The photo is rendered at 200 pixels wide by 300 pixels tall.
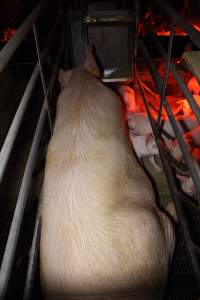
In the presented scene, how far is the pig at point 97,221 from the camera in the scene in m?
1.27

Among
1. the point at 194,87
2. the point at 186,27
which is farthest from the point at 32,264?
the point at 194,87

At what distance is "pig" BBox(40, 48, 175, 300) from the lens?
1274mm

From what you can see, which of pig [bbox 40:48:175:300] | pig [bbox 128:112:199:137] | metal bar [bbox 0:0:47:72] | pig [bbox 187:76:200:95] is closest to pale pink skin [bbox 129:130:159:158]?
pig [bbox 128:112:199:137]

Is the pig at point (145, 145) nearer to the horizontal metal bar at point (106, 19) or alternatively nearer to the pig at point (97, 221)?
the pig at point (97, 221)

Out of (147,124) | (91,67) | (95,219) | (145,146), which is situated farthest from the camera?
(147,124)

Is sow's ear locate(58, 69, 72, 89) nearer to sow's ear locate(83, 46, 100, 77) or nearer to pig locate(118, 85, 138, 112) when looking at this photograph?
sow's ear locate(83, 46, 100, 77)

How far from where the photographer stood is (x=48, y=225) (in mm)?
1397

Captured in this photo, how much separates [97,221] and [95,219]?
0.6 inches

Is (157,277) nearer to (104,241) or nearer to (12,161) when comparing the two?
(104,241)

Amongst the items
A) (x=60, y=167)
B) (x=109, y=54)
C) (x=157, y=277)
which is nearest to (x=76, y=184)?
(x=60, y=167)

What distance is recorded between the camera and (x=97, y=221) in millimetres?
1361

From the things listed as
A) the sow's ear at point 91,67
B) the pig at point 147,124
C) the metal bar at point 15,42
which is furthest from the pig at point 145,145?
the metal bar at point 15,42

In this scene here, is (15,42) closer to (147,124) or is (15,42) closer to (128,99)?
(147,124)

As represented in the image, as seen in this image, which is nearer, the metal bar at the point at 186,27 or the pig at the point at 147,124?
the metal bar at the point at 186,27
